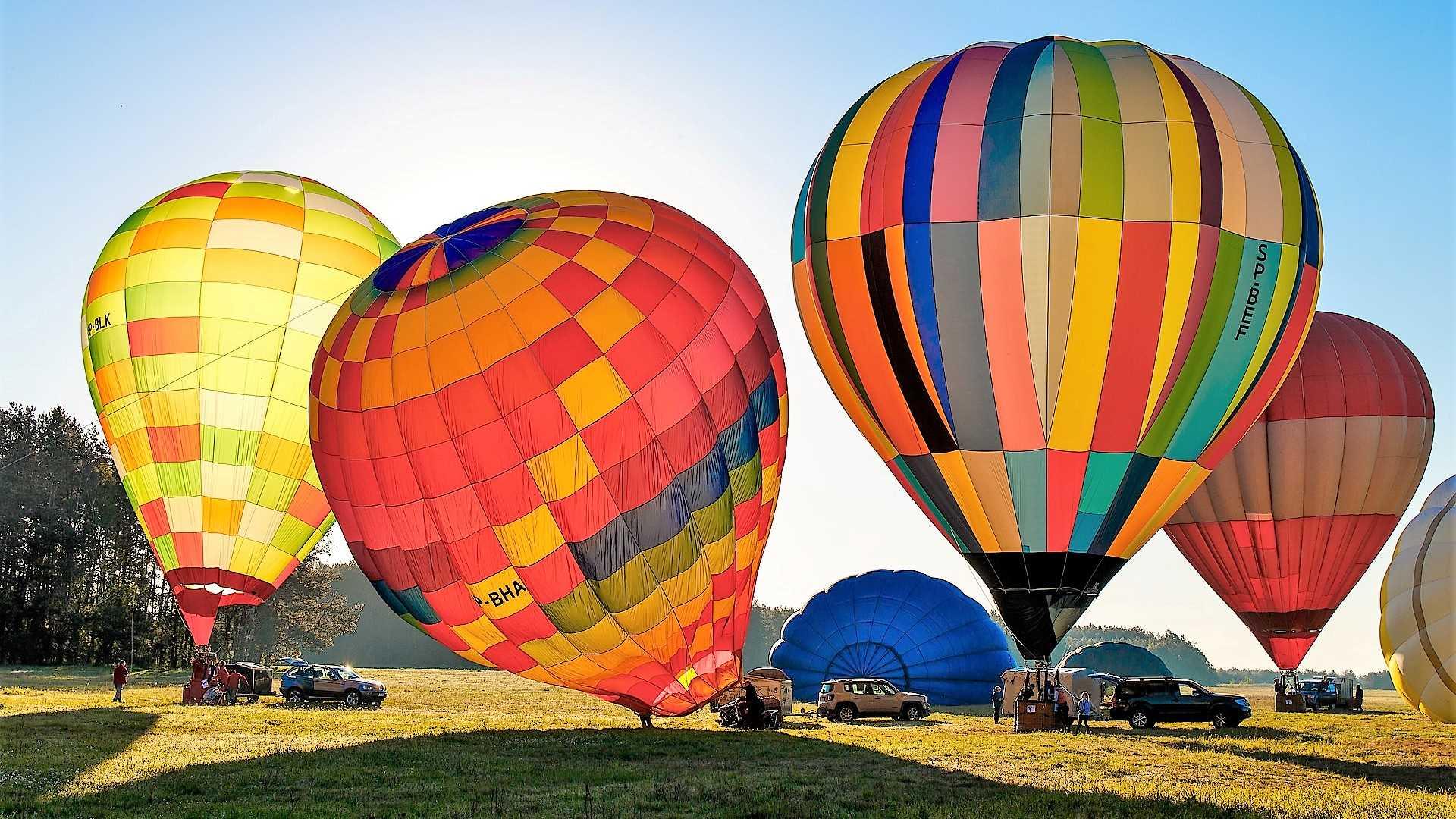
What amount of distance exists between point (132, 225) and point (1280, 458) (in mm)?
21842

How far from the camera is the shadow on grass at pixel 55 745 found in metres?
11.2

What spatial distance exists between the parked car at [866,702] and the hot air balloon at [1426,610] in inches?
358

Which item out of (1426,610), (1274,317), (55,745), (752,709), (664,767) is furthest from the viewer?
(1426,610)

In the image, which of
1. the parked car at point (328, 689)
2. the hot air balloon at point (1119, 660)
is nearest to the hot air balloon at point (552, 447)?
the parked car at point (328, 689)

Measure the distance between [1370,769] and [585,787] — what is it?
999 cm

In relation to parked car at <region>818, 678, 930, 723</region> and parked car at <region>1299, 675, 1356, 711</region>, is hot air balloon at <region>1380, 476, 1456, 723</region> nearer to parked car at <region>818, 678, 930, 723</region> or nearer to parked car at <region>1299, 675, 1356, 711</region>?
parked car at <region>1299, 675, 1356, 711</region>

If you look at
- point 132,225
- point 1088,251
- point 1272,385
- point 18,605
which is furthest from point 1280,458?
A: point 18,605

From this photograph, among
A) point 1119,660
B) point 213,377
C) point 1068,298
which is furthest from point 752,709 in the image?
point 1119,660

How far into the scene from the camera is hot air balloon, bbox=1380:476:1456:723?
2169 centimetres

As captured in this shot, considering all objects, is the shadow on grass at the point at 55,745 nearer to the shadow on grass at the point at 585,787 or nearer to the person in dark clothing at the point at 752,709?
the shadow on grass at the point at 585,787

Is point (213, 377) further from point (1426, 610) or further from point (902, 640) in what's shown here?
point (1426, 610)

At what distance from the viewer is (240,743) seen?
1545cm

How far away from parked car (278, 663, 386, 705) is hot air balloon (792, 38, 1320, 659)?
46.1 feet

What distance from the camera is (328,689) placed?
24875 millimetres
